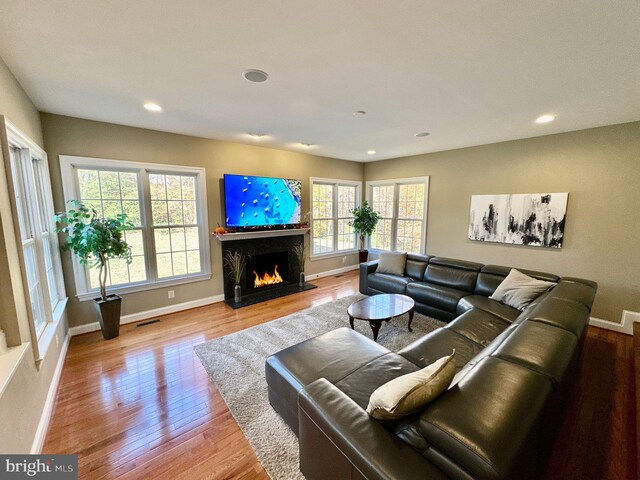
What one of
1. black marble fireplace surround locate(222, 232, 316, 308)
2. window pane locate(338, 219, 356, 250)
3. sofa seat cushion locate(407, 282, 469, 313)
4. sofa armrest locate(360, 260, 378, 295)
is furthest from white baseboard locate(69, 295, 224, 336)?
sofa seat cushion locate(407, 282, 469, 313)

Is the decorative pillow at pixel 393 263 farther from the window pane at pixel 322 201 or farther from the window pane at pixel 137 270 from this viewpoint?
the window pane at pixel 137 270

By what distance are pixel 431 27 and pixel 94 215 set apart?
3.68 metres

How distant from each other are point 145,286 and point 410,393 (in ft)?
12.3

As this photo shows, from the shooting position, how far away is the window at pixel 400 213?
17.3ft

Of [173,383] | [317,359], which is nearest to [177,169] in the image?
[173,383]

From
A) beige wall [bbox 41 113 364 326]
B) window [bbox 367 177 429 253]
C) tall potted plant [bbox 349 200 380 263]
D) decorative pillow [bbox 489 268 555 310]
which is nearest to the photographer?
decorative pillow [bbox 489 268 555 310]

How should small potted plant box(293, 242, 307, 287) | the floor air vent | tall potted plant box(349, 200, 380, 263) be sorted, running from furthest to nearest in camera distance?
tall potted plant box(349, 200, 380, 263) < small potted plant box(293, 242, 307, 287) < the floor air vent

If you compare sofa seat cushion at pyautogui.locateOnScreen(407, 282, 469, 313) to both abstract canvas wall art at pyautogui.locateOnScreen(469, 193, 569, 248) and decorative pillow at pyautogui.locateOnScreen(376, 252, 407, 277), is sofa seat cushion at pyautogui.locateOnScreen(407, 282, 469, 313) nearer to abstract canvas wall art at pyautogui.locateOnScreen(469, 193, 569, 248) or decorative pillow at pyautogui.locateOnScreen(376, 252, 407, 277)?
decorative pillow at pyautogui.locateOnScreen(376, 252, 407, 277)

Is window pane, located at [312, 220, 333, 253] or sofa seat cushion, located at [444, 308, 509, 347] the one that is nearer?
sofa seat cushion, located at [444, 308, 509, 347]

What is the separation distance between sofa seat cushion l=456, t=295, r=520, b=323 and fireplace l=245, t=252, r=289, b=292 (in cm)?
310

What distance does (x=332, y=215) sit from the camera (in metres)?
5.82

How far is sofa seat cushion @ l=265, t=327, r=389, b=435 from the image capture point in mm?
1686

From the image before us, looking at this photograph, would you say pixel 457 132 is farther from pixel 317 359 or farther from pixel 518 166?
pixel 317 359

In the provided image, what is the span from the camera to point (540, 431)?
1.08m
